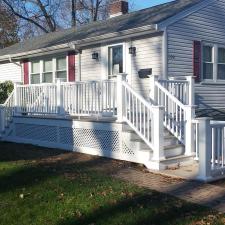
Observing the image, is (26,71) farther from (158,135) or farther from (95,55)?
(158,135)

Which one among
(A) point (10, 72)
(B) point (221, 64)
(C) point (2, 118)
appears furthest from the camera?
(A) point (10, 72)

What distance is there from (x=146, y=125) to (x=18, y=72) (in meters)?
11.7

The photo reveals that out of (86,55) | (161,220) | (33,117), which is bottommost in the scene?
(161,220)

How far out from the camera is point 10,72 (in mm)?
21047

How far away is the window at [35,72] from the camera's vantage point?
753 inches

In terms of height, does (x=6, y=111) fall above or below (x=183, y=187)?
above

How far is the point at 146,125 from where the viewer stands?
33.4 feet

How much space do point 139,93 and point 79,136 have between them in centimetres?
305

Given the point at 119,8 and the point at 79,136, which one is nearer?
the point at 79,136

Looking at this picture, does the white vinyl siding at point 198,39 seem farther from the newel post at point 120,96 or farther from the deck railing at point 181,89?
the newel post at point 120,96

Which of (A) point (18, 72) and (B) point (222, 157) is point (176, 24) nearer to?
(B) point (222, 157)

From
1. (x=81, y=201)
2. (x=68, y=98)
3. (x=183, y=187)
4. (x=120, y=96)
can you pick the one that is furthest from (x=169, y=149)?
(x=81, y=201)

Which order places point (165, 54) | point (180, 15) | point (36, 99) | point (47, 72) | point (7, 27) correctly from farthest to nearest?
1. point (7, 27)
2. point (47, 72)
3. point (180, 15)
4. point (36, 99)
5. point (165, 54)

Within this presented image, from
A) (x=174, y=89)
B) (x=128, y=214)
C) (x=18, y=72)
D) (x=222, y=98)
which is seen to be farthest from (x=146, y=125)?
(x=18, y=72)
